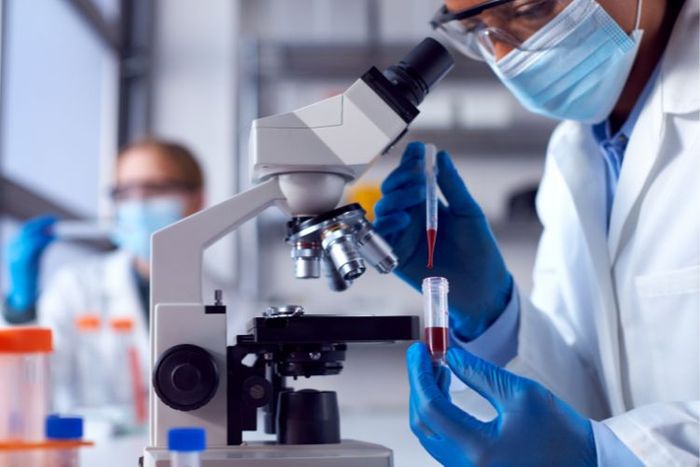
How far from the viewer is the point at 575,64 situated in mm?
1290

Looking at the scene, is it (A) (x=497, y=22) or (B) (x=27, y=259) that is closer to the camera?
(A) (x=497, y=22)

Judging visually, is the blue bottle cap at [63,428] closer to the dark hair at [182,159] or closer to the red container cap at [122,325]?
the red container cap at [122,325]

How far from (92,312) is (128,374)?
0.46 metres

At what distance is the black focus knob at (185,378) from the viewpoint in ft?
2.84

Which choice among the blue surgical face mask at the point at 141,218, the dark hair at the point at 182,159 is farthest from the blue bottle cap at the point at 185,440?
the dark hair at the point at 182,159

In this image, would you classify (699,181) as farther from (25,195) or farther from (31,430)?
(25,195)

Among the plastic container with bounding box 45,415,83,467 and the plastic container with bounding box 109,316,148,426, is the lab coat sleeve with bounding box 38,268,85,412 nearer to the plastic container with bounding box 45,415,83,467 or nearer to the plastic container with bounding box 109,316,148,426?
the plastic container with bounding box 109,316,148,426

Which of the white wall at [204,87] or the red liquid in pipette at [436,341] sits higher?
the white wall at [204,87]

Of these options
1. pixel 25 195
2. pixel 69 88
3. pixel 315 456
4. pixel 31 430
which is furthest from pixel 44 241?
pixel 315 456

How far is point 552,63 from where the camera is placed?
1.29 m

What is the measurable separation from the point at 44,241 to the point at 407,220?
1370mm

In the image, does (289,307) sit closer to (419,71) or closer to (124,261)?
(419,71)

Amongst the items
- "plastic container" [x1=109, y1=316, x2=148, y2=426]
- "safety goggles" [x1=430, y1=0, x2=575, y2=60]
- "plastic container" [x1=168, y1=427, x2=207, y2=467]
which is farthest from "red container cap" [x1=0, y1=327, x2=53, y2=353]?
"plastic container" [x1=109, y1=316, x2=148, y2=426]

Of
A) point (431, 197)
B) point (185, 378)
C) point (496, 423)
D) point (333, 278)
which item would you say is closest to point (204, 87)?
point (431, 197)
